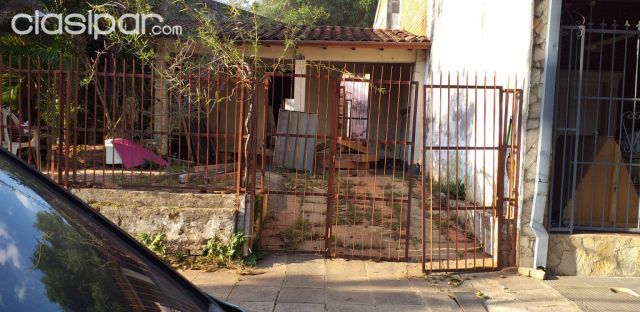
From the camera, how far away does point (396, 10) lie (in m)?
20.1

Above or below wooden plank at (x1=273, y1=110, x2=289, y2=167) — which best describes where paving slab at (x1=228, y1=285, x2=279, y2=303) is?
below

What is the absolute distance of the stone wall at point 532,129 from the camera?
601 cm

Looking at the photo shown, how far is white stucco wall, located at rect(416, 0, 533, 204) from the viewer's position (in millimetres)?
6457

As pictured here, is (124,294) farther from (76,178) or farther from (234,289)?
(76,178)

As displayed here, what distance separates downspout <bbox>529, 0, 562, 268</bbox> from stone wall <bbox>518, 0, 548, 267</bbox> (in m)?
0.05

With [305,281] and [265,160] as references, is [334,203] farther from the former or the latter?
[305,281]

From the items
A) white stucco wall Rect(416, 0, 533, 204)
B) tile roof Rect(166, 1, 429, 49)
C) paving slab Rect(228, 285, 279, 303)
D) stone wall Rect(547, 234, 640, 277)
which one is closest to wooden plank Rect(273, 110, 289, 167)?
tile roof Rect(166, 1, 429, 49)

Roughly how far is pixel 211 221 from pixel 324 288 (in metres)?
1.55

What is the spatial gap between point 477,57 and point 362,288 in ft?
16.0

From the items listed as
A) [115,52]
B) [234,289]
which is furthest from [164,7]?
[234,289]

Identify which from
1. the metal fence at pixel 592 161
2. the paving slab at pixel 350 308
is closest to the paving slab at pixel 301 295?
the paving slab at pixel 350 308

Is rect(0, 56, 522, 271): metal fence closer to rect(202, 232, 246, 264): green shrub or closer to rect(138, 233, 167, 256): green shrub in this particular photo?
rect(202, 232, 246, 264): green shrub

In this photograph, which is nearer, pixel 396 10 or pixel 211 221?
pixel 211 221

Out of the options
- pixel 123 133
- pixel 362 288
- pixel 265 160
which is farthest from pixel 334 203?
pixel 123 133
